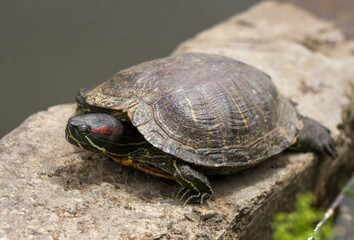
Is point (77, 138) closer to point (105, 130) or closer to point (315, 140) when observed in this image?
point (105, 130)

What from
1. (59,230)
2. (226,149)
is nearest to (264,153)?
(226,149)

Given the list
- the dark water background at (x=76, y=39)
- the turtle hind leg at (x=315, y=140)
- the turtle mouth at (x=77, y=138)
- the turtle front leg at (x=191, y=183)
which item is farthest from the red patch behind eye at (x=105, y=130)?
the dark water background at (x=76, y=39)

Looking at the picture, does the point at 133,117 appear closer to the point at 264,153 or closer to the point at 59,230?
the point at 59,230

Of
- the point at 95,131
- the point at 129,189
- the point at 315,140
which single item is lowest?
the point at 315,140

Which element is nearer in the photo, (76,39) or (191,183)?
(191,183)

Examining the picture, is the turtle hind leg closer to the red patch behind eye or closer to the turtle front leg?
the turtle front leg

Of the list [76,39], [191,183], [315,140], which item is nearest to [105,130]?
[191,183]

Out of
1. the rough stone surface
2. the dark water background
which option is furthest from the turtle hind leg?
the dark water background
